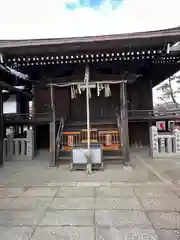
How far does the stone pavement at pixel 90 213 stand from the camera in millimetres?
2227

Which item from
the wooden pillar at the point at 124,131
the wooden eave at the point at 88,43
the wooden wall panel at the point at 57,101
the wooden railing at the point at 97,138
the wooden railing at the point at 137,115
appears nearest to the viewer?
the wooden eave at the point at 88,43

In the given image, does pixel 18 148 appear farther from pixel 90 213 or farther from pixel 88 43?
pixel 90 213

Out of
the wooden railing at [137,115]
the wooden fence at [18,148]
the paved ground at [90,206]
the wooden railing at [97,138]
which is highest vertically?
A: the wooden railing at [137,115]

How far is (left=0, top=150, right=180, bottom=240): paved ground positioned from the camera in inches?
88.8

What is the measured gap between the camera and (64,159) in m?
6.16

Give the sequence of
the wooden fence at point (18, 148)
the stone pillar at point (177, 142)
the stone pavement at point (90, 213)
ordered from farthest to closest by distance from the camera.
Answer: the wooden fence at point (18, 148) < the stone pillar at point (177, 142) < the stone pavement at point (90, 213)

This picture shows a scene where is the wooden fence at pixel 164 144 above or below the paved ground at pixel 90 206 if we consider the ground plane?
above

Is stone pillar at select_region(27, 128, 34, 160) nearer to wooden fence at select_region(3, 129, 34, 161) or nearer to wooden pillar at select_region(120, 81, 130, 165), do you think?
wooden fence at select_region(3, 129, 34, 161)

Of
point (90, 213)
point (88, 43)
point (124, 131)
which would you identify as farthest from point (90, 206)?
point (88, 43)

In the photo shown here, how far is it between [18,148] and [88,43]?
479 centimetres

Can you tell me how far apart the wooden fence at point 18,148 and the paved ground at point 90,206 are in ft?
7.48

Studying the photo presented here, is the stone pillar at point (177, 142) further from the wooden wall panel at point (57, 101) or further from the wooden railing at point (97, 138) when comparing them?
the wooden wall panel at point (57, 101)

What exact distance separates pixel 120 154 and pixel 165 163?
145 cm

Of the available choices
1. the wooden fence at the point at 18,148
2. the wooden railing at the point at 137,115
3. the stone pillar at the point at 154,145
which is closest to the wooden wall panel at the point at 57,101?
the wooden railing at the point at 137,115
